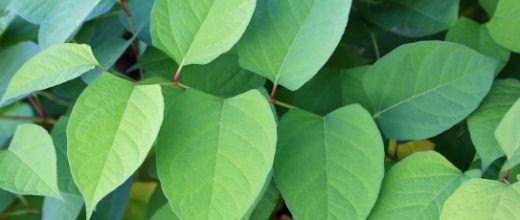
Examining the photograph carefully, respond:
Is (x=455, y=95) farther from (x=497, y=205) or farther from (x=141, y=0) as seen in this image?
(x=141, y=0)

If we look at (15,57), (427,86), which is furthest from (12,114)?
(427,86)

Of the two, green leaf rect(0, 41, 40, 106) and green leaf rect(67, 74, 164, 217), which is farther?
green leaf rect(0, 41, 40, 106)

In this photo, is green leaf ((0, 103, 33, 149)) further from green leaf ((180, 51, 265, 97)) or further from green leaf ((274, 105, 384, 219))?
green leaf ((274, 105, 384, 219))

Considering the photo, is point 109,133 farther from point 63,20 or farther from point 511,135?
point 511,135

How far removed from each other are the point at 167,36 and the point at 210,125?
94mm

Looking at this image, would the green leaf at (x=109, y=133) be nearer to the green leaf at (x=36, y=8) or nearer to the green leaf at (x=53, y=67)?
the green leaf at (x=53, y=67)

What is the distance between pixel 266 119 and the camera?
467 millimetres

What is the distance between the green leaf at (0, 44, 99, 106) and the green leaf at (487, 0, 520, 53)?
1.21ft

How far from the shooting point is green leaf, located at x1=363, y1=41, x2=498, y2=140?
55cm

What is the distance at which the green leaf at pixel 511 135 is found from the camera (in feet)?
1.48

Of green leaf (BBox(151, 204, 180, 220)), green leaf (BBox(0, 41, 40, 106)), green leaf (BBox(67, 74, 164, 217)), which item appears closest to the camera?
green leaf (BBox(67, 74, 164, 217))

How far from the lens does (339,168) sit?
501mm

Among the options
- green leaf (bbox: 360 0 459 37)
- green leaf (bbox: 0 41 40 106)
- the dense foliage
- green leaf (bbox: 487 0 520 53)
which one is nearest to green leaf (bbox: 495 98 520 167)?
the dense foliage

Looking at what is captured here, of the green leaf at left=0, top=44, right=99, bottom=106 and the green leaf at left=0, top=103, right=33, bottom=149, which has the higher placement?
the green leaf at left=0, top=44, right=99, bottom=106
